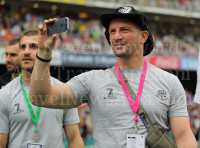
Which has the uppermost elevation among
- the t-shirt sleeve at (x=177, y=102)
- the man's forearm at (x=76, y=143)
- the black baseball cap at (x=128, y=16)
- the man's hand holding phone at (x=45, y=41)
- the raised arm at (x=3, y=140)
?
the black baseball cap at (x=128, y=16)

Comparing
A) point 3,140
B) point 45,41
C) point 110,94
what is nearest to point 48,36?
point 45,41

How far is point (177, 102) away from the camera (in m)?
2.33

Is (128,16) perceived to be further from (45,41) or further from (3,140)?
(3,140)

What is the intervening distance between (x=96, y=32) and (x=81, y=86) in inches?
608

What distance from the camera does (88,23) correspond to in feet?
60.8

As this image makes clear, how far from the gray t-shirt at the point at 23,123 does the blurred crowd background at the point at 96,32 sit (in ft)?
25.4

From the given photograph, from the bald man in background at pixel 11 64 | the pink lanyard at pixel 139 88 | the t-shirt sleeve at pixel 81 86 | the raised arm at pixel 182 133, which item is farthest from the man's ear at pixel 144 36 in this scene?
the bald man in background at pixel 11 64

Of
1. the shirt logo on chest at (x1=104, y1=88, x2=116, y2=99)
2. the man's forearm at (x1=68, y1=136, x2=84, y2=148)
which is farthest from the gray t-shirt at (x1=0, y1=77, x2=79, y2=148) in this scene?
the shirt logo on chest at (x1=104, y1=88, x2=116, y2=99)

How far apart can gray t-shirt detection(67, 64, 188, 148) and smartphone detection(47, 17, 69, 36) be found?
47 cm

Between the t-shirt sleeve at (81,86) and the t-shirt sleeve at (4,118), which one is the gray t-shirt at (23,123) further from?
the t-shirt sleeve at (81,86)

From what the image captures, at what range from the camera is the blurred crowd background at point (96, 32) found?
14.6 metres

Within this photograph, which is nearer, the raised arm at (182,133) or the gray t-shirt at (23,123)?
the raised arm at (182,133)

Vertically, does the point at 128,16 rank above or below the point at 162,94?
above

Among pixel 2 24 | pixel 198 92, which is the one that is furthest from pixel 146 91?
pixel 2 24
